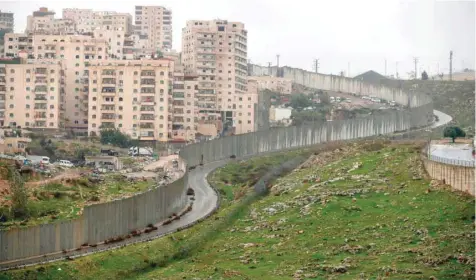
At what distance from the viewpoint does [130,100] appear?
327ft

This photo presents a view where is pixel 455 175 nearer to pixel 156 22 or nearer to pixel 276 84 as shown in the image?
pixel 276 84

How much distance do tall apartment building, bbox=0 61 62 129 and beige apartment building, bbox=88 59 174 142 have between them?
3372 mm

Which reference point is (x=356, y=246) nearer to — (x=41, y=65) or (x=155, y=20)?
(x=41, y=65)

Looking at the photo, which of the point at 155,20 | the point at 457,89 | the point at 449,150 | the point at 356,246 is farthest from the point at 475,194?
the point at 155,20

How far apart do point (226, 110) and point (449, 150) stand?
5785 cm

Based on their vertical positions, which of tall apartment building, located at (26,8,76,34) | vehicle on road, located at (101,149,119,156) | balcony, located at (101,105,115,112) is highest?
tall apartment building, located at (26,8,76,34)

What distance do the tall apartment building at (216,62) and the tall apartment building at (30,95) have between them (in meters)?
20.9

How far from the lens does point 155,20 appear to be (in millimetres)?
174875

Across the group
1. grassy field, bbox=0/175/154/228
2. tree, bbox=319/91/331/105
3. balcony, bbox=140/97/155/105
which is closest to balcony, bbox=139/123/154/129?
balcony, bbox=140/97/155/105

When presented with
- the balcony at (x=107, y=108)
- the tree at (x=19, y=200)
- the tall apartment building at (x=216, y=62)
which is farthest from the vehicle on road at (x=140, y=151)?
the tree at (x=19, y=200)

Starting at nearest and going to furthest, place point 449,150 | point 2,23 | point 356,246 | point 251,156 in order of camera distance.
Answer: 1. point 356,246
2. point 449,150
3. point 251,156
4. point 2,23

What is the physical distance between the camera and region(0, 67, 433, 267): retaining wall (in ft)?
153

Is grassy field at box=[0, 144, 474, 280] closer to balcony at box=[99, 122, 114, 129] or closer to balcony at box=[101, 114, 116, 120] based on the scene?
balcony at box=[99, 122, 114, 129]

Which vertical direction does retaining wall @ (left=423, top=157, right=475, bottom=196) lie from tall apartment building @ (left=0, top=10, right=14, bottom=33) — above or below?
below
